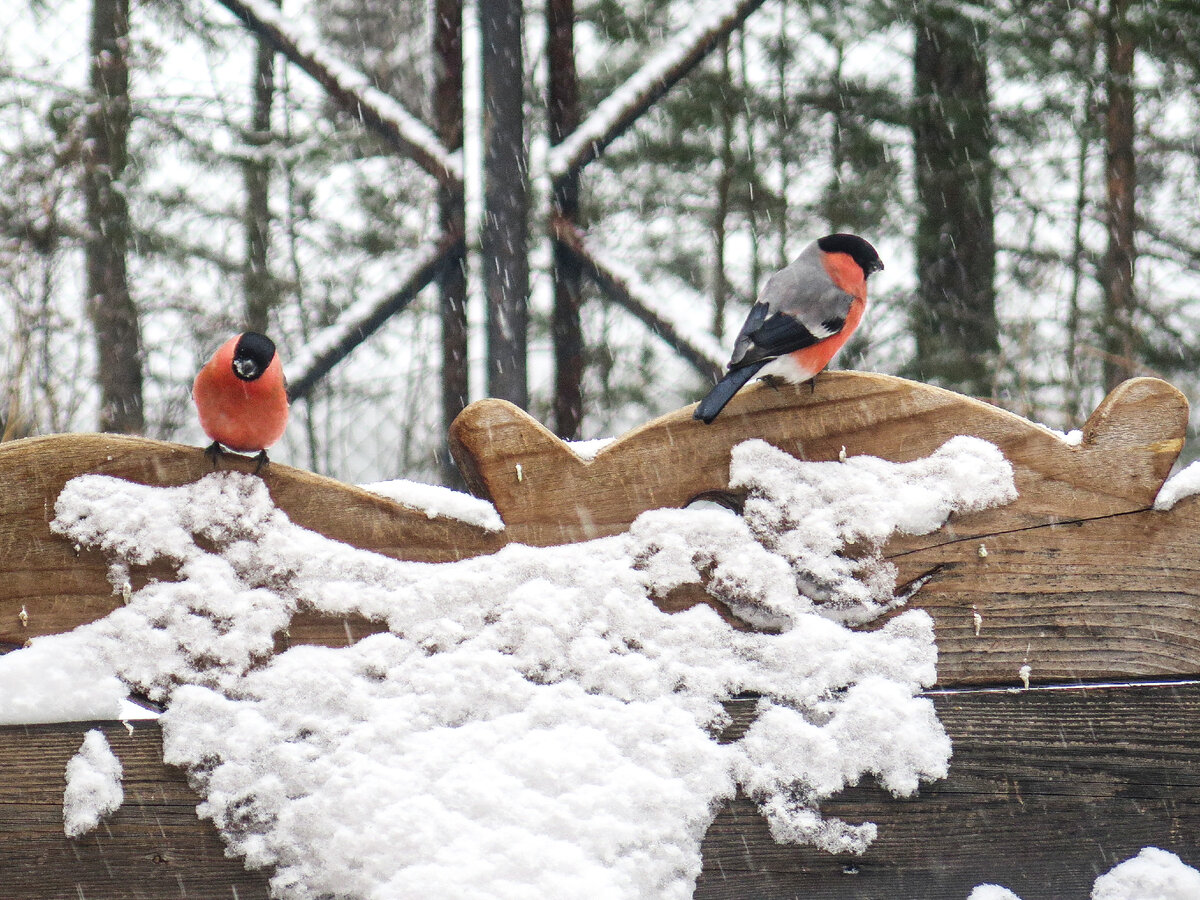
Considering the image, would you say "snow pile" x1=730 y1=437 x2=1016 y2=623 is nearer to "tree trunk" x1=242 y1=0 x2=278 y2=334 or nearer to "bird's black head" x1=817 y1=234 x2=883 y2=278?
"bird's black head" x1=817 y1=234 x2=883 y2=278

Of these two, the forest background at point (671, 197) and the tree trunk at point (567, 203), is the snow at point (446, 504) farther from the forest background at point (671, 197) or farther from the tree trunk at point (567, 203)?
the forest background at point (671, 197)

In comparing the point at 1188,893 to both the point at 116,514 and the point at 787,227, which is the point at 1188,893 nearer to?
the point at 116,514

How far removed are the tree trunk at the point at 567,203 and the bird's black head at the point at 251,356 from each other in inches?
39.0

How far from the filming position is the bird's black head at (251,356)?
4.76 feet

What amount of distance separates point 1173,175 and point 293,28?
6893mm

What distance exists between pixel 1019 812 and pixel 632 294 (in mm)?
1416

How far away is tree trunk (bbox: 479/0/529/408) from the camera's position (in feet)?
6.97

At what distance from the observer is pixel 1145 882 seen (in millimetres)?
1219

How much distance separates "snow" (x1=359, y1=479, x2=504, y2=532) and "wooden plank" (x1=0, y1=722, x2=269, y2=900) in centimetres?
44

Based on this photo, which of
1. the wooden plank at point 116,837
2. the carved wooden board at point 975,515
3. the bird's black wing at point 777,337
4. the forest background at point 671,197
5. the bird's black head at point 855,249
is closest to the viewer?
the wooden plank at point 116,837

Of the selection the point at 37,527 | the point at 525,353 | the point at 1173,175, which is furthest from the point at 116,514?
the point at 1173,175

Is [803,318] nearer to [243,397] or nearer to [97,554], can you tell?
[243,397]

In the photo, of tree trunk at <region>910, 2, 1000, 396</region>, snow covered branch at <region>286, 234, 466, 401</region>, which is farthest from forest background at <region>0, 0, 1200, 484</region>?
snow covered branch at <region>286, 234, 466, 401</region>

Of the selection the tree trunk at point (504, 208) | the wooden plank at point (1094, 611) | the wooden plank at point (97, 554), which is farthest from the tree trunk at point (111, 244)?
the wooden plank at point (1094, 611)
